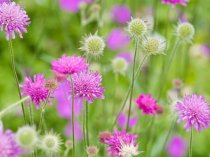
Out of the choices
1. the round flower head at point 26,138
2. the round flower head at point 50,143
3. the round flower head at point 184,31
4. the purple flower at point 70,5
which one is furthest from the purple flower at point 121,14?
the round flower head at point 26,138

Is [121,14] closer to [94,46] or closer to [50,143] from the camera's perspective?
[94,46]

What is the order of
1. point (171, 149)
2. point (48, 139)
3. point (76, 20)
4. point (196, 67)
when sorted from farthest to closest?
1. point (76, 20)
2. point (196, 67)
3. point (171, 149)
4. point (48, 139)

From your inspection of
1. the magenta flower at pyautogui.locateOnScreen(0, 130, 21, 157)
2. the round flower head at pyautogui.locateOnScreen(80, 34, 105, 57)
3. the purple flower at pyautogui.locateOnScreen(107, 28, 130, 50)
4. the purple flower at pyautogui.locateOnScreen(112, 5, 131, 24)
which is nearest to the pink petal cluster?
the round flower head at pyautogui.locateOnScreen(80, 34, 105, 57)

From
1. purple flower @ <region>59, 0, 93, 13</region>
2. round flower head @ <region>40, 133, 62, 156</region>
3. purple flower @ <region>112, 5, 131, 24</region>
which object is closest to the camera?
round flower head @ <region>40, 133, 62, 156</region>

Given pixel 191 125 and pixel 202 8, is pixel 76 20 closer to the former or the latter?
pixel 202 8

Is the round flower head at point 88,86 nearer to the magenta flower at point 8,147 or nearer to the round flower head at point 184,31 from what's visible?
the magenta flower at point 8,147

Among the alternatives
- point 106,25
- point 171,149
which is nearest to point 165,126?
point 171,149

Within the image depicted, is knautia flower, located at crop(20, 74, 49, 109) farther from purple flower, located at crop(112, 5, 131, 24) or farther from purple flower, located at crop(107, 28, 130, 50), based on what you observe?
purple flower, located at crop(107, 28, 130, 50)
